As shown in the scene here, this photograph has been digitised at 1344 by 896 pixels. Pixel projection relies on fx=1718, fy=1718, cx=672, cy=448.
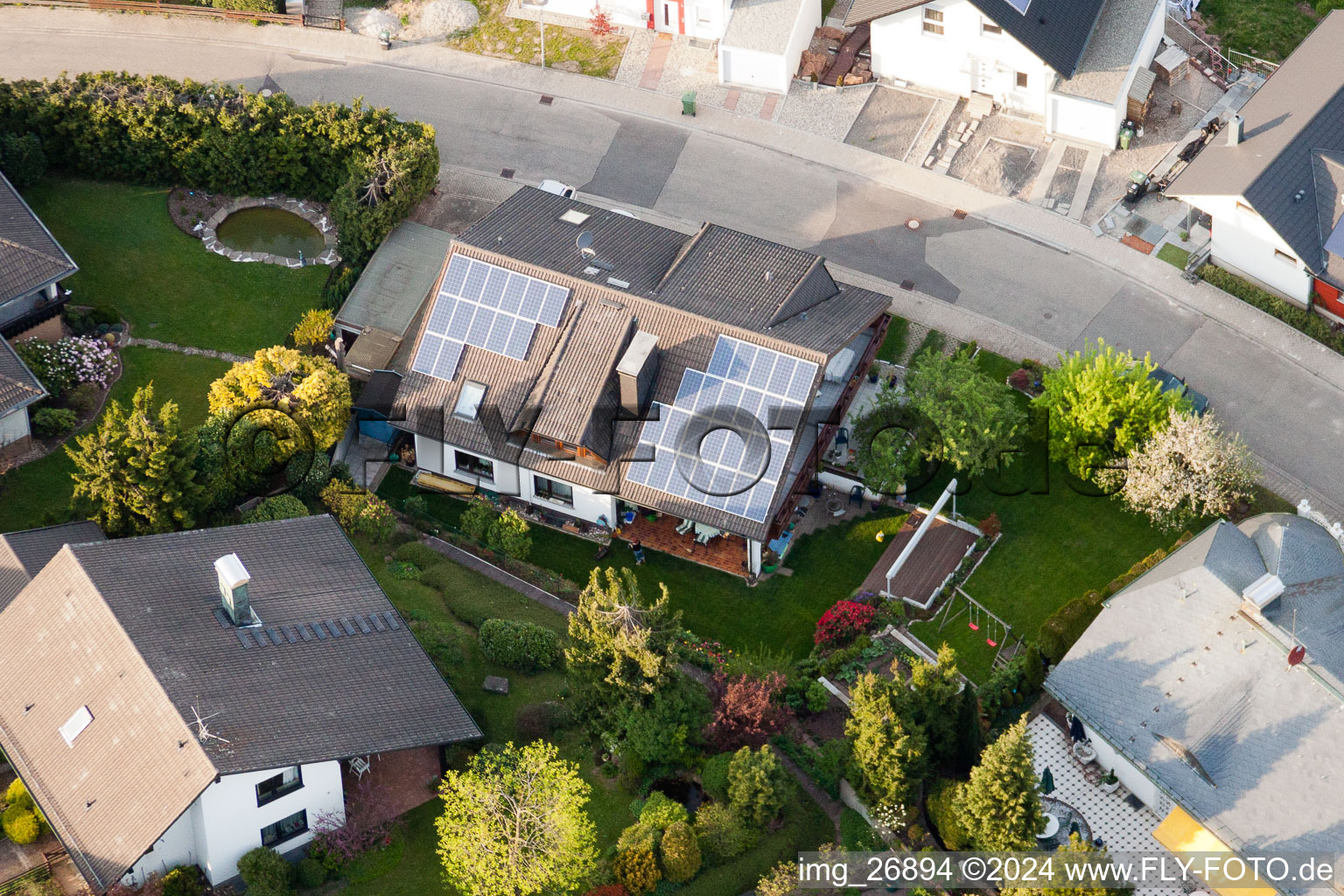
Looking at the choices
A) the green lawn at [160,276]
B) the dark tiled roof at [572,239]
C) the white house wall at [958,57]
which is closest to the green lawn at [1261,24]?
the white house wall at [958,57]

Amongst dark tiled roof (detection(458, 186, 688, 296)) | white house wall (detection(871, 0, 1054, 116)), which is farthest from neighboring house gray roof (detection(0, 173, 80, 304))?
white house wall (detection(871, 0, 1054, 116))

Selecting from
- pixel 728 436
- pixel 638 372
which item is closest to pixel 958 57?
pixel 728 436

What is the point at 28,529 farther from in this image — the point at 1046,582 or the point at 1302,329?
the point at 1302,329

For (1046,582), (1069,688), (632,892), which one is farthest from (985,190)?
(632,892)

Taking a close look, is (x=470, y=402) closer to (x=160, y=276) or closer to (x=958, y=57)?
(x=160, y=276)

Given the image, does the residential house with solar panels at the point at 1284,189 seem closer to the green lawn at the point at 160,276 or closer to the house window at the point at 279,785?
the green lawn at the point at 160,276

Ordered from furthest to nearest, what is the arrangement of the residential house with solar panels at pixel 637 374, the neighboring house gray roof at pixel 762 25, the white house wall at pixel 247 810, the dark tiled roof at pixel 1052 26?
1. the neighboring house gray roof at pixel 762 25
2. the dark tiled roof at pixel 1052 26
3. the residential house with solar panels at pixel 637 374
4. the white house wall at pixel 247 810

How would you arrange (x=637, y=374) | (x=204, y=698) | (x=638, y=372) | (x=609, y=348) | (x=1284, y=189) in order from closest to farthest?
(x=204, y=698)
(x=638, y=372)
(x=637, y=374)
(x=609, y=348)
(x=1284, y=189)
